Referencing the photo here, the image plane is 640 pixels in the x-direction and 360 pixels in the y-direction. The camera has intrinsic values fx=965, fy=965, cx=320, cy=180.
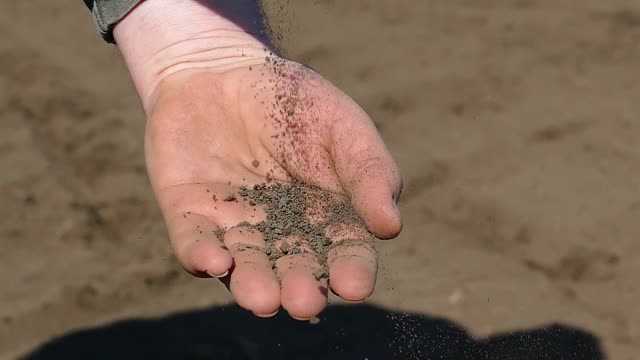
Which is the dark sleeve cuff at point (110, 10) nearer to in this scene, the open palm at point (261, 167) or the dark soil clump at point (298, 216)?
the open palm at point (261, 167)

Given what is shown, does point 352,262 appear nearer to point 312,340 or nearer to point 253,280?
point 253,280

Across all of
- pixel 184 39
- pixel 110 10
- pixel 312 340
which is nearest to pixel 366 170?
pixel 184 39

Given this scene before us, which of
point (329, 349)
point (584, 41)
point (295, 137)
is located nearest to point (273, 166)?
point (295, 137)

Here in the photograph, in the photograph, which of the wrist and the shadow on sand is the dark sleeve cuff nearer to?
the wrist

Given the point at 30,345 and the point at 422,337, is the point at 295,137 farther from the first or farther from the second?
the point at 30,345

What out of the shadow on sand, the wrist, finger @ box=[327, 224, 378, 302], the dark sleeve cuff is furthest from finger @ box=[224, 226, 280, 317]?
the shadow on sand

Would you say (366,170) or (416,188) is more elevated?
(366,170)

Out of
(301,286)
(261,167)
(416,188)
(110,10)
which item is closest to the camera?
(301,286)

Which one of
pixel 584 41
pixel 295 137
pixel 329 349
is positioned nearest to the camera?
pixel 295 137
